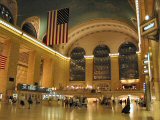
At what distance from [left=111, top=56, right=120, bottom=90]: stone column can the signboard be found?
3158 centimetres

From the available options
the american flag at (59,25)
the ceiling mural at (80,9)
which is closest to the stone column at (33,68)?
the ceiling mural at (80,9)

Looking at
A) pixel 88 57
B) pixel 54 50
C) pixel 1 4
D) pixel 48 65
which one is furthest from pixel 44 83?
pixel 1 4

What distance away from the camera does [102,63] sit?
4106 centimetres

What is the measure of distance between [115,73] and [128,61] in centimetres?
367

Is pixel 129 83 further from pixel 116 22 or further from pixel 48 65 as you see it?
pixel 48 65

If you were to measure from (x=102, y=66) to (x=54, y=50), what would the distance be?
1139 cm

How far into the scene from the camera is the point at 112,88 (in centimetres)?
3869

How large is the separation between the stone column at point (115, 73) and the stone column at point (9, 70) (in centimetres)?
2064

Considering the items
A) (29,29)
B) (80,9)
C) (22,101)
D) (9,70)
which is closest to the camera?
(22,101)

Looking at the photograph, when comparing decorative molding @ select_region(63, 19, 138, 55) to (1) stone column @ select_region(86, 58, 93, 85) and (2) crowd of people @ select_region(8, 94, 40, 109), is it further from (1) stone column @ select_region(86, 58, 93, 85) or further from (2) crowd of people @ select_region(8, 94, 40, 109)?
(2) crowd of people @ select_region(8, 94, 40, 109)

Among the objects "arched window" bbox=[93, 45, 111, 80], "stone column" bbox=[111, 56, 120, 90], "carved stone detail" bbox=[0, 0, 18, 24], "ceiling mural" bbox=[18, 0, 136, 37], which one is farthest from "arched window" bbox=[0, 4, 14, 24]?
"stone column" bbox=[111, 56, 120, 90]

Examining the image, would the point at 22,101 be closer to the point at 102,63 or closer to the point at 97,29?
the point at 102,63

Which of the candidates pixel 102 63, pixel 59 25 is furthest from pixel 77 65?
pixel 59 25

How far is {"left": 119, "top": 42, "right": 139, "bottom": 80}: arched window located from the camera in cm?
3822
